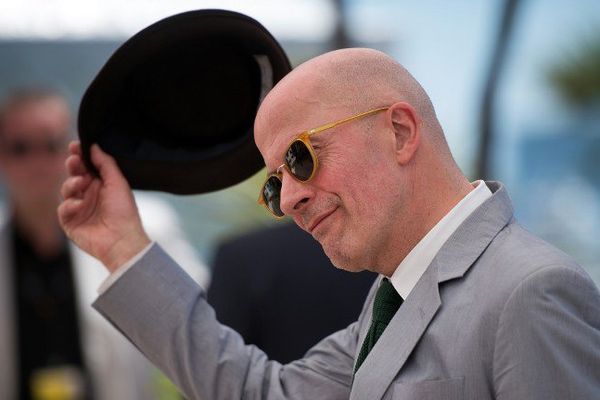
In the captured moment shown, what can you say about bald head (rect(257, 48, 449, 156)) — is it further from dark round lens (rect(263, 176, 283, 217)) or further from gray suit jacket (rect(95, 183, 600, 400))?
gray suit jacket (rect(95, 183, 600, 400))

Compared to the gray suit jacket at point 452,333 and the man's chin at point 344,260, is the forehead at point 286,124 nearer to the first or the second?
the man's chin at point 344,260

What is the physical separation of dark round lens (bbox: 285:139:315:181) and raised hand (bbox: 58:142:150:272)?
1.57 ft

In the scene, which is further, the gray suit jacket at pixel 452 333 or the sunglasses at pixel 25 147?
the sunglasses at pixel 25 147

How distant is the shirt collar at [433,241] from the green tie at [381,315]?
4 centimetres

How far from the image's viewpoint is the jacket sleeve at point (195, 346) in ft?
6.74

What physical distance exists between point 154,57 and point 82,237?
398mm

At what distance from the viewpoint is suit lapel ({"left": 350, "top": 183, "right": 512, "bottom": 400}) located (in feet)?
5.60

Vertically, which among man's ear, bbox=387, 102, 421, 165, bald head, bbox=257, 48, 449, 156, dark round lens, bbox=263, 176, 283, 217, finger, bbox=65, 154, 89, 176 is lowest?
finger, bbox=65, 154, 89, 176

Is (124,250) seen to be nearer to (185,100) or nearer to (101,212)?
(101,212)

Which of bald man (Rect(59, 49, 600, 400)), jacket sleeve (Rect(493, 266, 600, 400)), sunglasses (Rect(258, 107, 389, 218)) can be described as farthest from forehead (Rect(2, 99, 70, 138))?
jacket sleeve (Rect(493, 266, 600, 400))

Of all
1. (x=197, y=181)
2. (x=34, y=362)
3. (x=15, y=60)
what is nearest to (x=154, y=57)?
(x=197, y=181)

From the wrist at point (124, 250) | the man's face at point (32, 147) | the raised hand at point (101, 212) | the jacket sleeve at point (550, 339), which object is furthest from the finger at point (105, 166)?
the man's face at point (32, 147)

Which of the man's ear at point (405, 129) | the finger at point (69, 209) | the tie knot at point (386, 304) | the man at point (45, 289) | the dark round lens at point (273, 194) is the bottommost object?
the man at point (45, 289)

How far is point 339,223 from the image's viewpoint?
180 cm
